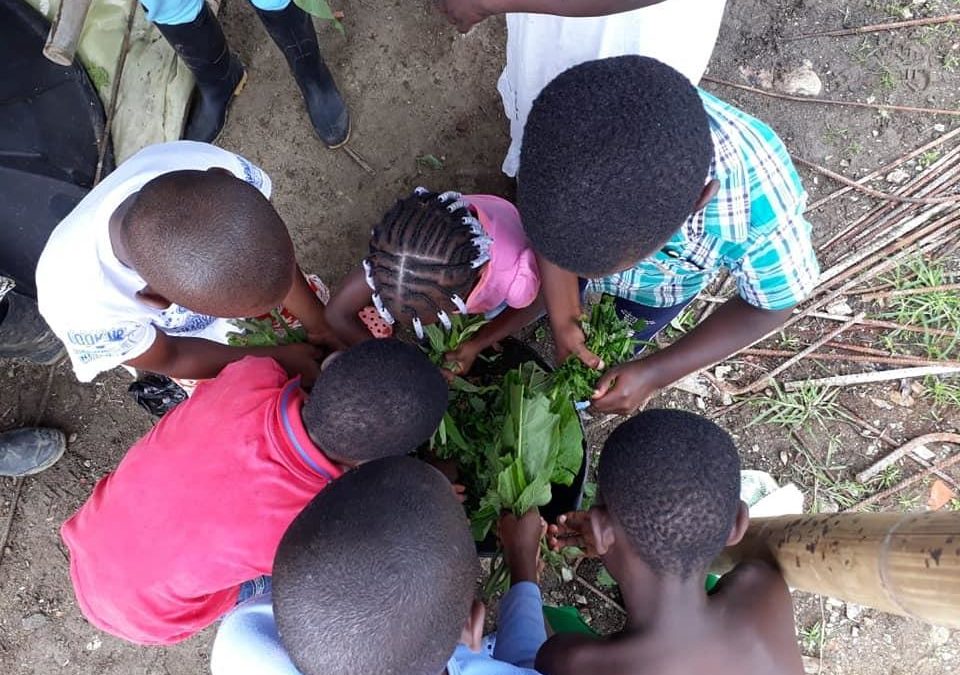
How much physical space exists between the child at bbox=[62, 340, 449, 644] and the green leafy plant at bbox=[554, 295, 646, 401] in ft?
1.39

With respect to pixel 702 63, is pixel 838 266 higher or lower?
lower

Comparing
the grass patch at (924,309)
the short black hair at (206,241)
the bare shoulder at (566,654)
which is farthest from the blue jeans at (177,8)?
the grass patch at (924,309)

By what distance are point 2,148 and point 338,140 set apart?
1296 mm

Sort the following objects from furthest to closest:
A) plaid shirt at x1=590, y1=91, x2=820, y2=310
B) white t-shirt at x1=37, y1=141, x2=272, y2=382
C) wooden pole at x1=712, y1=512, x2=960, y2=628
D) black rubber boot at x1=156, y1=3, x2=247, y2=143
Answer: black rubber boot at x1=156, y1=3, x2=247, y2=143 → white t-shirt at x1=37, y1=141, x2=272, y2=382 → plaid shirt at x1=590, y1=91, x2=820, y2=310 → wooden pole at x1=712, y1=512, x2=960, y2=628

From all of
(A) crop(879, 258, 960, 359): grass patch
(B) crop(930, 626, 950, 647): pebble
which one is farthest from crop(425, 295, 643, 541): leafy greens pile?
(B) crop(930, 626, 950, 647): pebble

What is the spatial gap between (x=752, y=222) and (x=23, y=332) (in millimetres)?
2457

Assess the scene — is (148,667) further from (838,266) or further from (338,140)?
(838,266)

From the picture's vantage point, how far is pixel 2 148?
8.66 ft

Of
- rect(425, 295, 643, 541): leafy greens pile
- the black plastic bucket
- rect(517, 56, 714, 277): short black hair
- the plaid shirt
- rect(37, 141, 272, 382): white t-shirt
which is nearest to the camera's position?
rect(517, 56, 714, 277): short black hair

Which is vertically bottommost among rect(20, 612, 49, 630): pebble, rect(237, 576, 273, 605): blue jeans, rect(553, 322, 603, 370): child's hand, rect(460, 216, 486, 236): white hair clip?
rect(20, 612, 49, 630): pebble

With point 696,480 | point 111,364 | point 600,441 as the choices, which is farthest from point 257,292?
point 600,441

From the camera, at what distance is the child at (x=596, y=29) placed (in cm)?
143

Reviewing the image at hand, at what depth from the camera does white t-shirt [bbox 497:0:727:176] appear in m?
1.59

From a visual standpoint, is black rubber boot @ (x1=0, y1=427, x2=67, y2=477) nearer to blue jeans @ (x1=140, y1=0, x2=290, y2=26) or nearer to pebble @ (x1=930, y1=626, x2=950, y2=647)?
blue jeans @ (x1=140, y1=0, x2=290, y2=26)
